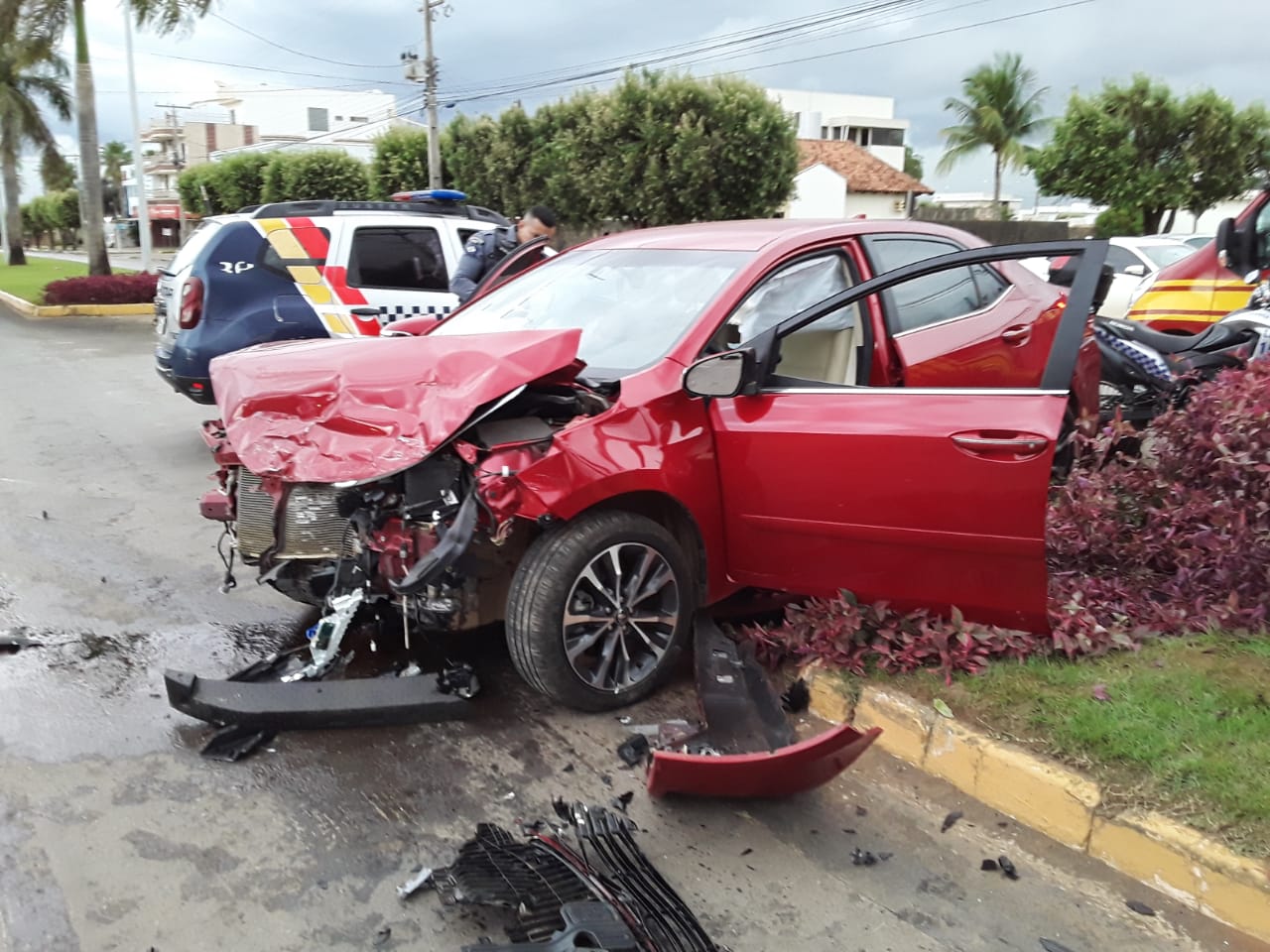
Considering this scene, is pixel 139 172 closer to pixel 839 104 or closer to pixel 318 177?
pixel 318 177

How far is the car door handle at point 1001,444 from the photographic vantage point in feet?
11.3

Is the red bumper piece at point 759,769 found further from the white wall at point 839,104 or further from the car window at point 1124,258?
the white wall at point 839,104

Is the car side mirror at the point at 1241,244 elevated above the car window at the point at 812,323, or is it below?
above

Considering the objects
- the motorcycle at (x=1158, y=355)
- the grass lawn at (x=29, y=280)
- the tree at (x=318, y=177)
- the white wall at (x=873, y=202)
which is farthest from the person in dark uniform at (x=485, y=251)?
the white wall at (x=873, y=202)

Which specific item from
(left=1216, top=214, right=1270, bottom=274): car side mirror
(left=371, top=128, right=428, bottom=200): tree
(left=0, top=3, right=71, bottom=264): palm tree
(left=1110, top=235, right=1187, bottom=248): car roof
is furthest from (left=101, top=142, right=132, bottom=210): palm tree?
(left=1216, top=214, right=1270, bottom=274): car side mirror

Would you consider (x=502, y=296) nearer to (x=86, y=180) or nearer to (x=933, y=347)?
(x=933, y=347)

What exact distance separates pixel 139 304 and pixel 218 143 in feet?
276

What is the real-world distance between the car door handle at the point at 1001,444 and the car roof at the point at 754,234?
4.09ft

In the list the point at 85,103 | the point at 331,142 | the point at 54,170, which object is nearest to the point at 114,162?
the point at 331,142

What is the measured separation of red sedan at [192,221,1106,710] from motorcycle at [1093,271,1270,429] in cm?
297

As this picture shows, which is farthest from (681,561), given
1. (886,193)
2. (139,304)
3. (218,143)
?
(218,143)

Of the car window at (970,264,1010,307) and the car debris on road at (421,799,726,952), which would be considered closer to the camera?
the car debris on road at (421,799,726,952)

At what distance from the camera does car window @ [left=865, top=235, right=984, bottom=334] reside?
461 centimetres

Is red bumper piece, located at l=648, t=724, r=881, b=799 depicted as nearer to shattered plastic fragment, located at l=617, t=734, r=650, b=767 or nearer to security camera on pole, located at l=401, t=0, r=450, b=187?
shattered plastic fragment, located at l=617, t=734, r=650, b=767
